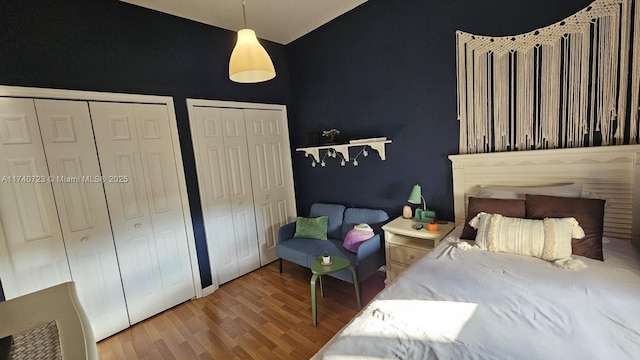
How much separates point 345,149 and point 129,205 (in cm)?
211

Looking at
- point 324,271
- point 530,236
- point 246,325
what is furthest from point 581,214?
point 246,325

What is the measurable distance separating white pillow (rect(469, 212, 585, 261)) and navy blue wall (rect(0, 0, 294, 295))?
8.59 ft

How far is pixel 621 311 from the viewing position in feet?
3.55

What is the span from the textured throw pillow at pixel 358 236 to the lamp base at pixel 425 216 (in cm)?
45

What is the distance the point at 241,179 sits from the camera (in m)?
3.19

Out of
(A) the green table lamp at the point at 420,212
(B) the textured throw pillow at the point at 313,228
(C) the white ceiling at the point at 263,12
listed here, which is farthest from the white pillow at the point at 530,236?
(C) the white ceiling at the point at 263,12

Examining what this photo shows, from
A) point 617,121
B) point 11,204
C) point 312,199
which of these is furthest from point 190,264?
point 617,121

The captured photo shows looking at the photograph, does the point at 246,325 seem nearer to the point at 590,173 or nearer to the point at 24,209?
the point at 24,209

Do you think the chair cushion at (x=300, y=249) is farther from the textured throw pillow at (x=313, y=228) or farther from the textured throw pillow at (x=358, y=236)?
the textured throw pillow at (x=358, y=236)

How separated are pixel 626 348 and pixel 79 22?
3663 millimetres

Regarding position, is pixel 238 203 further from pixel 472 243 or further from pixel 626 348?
pixel 626 348

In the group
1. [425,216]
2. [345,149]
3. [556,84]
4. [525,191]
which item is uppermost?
[556,84]

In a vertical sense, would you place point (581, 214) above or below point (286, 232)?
above

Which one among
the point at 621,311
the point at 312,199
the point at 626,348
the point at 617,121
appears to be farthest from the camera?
the point at 312,199
